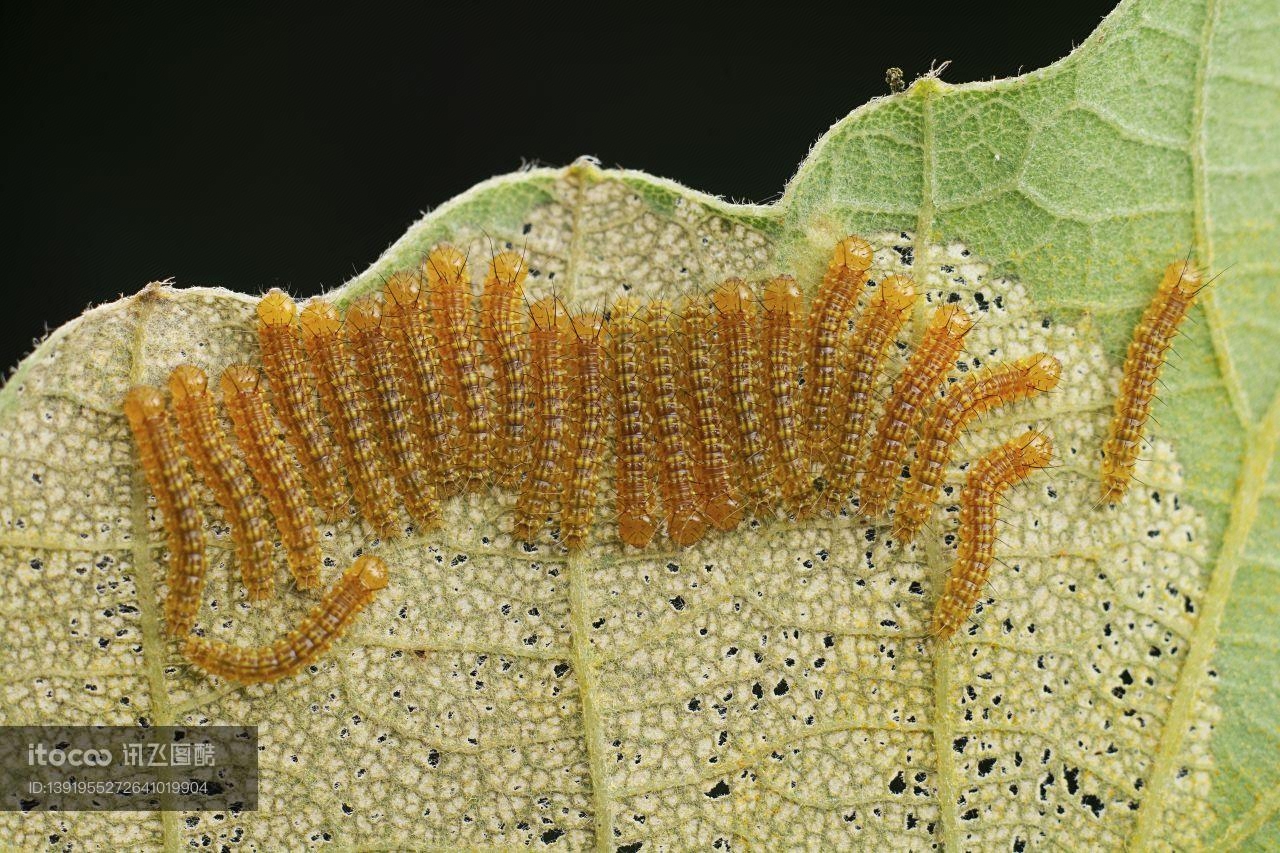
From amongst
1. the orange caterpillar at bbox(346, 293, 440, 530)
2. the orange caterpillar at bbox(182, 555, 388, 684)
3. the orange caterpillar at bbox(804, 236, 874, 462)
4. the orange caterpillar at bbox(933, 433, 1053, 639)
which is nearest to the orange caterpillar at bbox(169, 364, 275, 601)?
the orange caterpillar at bbox(182, 555, 388, 684)

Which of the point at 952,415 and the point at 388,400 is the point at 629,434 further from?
the point at 952,415

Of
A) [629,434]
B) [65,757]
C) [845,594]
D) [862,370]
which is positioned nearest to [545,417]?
[629,434]

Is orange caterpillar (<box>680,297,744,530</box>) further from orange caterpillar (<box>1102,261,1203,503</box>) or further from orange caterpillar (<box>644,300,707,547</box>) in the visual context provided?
orange caterpillar (<box>1102,261,1203,503</box>)

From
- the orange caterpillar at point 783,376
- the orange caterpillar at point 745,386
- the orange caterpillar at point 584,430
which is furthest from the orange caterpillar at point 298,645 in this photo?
the orange caterpillar at point 783,376

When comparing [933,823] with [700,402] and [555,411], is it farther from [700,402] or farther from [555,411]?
[555,411]

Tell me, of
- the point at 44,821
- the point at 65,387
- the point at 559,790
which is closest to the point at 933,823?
the point at 559,790

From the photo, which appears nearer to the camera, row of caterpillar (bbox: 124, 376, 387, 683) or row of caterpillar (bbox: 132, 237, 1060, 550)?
row of caterpillar (bbox: 124, 376, 387, 683)
